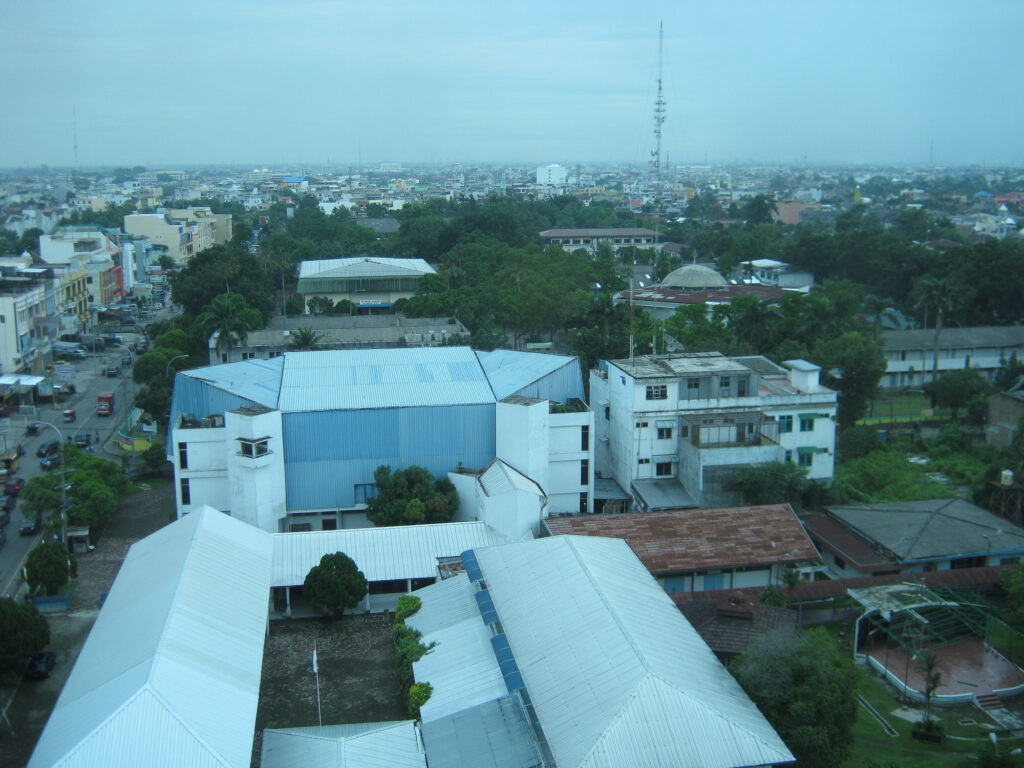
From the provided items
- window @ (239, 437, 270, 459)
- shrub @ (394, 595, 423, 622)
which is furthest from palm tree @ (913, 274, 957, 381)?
window @ (239, 437, 270, 459)

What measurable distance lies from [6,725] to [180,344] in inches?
1106

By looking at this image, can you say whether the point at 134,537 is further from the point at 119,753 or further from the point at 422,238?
the point at 422,238

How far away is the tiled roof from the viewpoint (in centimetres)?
2172

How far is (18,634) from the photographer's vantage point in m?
17.9

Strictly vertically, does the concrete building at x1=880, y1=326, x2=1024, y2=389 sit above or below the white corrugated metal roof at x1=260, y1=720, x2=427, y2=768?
above

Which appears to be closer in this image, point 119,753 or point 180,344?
point 119,753

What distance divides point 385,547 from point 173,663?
7975 millimetres

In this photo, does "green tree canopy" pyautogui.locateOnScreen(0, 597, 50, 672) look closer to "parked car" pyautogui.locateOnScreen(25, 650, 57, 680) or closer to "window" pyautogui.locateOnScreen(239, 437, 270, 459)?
"parked car" pyautogui.locateOnScreen(25, 650, 57, 680)

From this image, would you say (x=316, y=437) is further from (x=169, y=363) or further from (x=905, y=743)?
(x=905, y=743)

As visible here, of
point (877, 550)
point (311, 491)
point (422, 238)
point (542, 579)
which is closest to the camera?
point (542, 579)

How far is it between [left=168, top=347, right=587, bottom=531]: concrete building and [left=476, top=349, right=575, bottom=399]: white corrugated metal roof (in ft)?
0.34

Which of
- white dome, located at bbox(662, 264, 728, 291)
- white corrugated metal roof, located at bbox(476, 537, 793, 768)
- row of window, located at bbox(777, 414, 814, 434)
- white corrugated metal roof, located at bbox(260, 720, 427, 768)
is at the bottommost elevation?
white corrugated metal roof, located at bbox(260, 720, 427, 768)

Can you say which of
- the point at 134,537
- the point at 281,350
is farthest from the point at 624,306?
the point at 134,537

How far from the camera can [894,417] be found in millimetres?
35938
